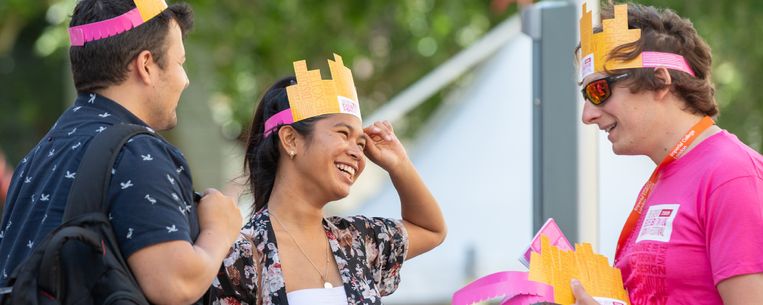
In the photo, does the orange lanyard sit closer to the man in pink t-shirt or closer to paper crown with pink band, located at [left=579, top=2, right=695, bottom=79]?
the man in pink t-shirt

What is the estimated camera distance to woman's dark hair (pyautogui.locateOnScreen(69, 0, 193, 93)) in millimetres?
2764

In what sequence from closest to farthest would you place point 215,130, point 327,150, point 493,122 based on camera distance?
point 327,150, point 493,122, point 215,130

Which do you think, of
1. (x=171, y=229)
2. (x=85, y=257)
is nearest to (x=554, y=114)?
(x=171, y=229)

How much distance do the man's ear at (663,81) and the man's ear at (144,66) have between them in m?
1.26

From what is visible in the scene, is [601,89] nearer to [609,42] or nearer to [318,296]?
[609,42]

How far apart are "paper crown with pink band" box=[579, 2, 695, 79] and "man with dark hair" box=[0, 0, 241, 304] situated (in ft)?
3.47

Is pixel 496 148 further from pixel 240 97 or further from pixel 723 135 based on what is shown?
pixel 240 97

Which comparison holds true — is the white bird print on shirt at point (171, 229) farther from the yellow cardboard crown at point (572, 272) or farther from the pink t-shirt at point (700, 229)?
the pink t-shirt at point (700, 229)

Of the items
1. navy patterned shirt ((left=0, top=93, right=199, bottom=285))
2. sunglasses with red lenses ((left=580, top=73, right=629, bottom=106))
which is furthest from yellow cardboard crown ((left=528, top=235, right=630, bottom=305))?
navy patterned shirt ((left=0, top=93, right=199, bottom=285))

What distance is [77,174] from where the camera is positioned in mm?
2562

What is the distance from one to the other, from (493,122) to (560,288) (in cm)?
390

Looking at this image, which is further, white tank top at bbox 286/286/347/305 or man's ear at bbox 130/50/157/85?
white tank top at bbox 286/286/347/305

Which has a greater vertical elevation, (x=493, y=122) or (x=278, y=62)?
(x=278, y=62)

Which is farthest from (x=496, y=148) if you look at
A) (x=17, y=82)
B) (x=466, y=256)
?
(x=17, y=82)
